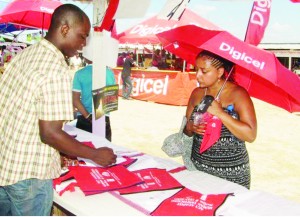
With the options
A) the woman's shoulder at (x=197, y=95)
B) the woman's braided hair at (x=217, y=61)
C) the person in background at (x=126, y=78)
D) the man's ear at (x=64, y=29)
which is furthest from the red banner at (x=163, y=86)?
the man's ear at (x=64, y=29)

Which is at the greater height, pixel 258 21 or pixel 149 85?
pixel 258 21

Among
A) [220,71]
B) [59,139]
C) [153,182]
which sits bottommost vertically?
[153,182]

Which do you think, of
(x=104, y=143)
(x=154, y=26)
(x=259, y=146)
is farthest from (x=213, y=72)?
(x=154, y=26)

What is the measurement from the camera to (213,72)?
7.25 ft

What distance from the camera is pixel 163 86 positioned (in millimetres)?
10891

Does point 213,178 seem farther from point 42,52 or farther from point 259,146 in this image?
point 259,146

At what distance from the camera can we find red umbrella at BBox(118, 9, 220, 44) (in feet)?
24.8

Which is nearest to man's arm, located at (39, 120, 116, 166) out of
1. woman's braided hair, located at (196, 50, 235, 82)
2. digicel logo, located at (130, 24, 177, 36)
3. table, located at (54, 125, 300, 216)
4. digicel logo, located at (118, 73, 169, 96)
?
table, located at (54, 125, 300, 216)

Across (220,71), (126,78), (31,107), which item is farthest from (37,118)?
(126,78)

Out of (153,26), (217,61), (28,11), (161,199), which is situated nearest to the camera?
(161,199)

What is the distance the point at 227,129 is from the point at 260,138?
5098 mm

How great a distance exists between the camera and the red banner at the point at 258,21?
227cm

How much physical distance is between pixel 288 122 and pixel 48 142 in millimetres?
8402

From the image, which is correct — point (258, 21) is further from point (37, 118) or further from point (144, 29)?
point (144, 29)
